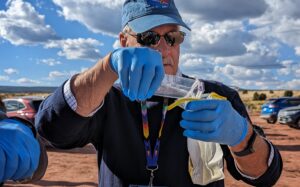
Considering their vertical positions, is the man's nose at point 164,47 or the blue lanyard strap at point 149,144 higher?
the man's nose at point 164,47

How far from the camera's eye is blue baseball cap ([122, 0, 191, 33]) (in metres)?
2.51

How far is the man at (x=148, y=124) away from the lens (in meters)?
2.12

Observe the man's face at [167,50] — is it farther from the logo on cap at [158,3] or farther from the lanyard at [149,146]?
the lanyard at [149,146]

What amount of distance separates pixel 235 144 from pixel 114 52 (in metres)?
0.84

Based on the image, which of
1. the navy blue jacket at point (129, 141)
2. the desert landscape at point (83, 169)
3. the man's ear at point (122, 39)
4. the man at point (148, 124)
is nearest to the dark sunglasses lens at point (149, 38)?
the man at point (148, 124)

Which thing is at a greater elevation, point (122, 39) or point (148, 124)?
point (122, 39)

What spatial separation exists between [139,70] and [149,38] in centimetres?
69

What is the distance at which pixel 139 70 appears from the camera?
6.27 feet

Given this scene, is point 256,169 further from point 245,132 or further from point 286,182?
point 286,182

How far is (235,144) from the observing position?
7.45 feet

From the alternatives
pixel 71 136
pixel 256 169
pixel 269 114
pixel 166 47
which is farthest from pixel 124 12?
pixel 269 114

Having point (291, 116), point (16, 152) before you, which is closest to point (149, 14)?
point (16, 152)

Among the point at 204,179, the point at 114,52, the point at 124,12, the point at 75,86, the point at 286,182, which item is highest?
the point at 124,12

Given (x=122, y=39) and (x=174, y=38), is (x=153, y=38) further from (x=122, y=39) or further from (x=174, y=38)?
(x=122, y=39)
